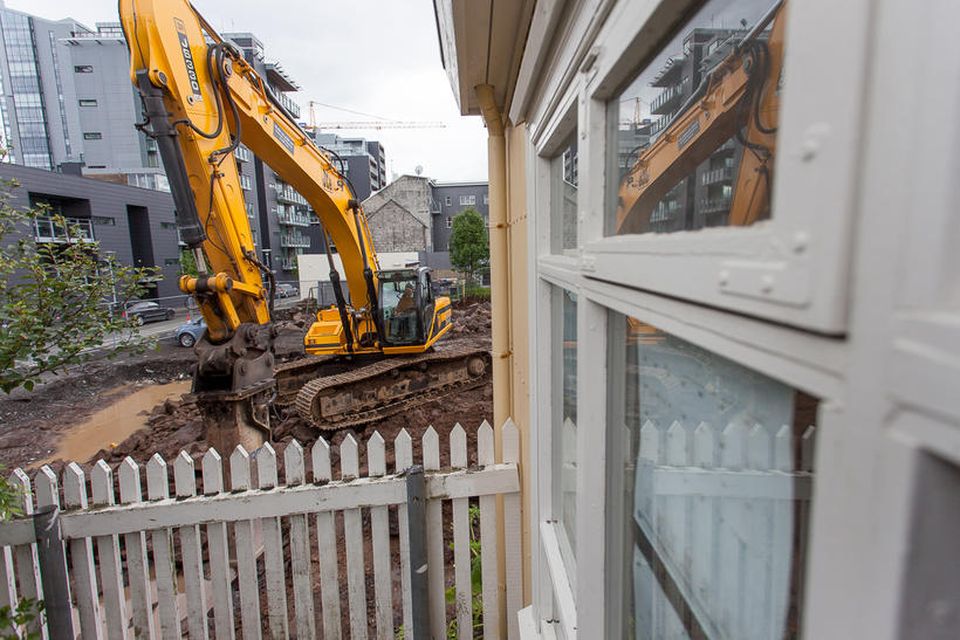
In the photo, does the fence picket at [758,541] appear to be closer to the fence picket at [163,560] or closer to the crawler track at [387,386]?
the fence picket at [163,560]

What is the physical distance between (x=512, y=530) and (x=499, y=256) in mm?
1433

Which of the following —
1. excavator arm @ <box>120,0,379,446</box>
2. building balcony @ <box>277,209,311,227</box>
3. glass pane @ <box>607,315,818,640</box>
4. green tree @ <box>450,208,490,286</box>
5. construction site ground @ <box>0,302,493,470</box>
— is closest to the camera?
glass pane @ <box>607,315,818,640</box>

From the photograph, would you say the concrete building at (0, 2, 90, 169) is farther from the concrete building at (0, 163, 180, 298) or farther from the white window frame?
the white window frame

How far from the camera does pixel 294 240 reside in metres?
43.2

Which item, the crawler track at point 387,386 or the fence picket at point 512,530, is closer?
the fence picket at point 512,530

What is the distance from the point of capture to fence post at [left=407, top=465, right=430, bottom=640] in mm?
2443

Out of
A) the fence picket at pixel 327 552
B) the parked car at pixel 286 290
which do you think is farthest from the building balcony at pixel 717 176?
the parked car at pixel 286 290

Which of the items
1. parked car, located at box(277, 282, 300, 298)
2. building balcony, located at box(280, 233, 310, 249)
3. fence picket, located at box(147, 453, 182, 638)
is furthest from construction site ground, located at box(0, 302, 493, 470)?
building balcony, located at box(280, 233, 310, 249)

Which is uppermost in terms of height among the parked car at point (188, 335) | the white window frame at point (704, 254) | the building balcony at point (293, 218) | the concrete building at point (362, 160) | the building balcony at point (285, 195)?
the concrete building at point (362, 160)

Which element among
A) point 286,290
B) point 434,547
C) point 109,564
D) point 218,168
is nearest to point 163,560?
point 109,564

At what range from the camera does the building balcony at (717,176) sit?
646 mm

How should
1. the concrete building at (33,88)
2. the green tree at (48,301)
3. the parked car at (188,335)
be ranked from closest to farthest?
the green tree at (48,301) < the parked car at (188,335) < the concrete building at (33,88)

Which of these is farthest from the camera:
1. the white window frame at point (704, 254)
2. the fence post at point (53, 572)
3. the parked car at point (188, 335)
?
the parked car at point (188, 335)

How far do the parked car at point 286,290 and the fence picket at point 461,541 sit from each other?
2875 centimetres
